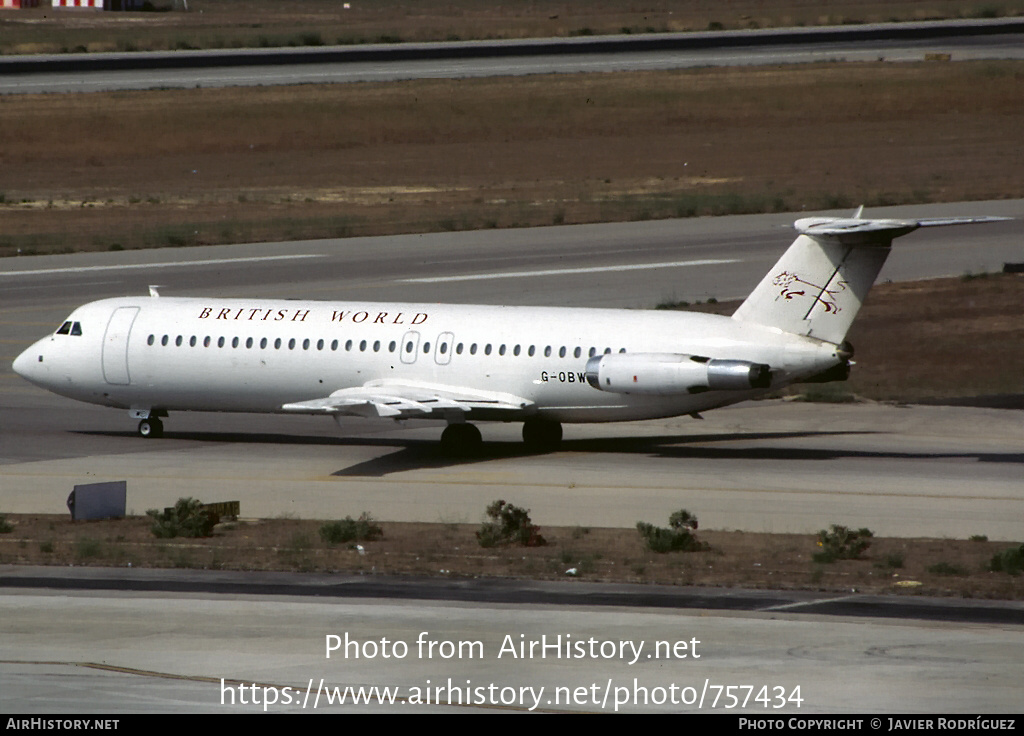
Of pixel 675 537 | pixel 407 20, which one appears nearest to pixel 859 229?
pixel 675 537

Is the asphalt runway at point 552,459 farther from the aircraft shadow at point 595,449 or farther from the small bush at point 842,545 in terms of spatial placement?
the small bush at point 842,545

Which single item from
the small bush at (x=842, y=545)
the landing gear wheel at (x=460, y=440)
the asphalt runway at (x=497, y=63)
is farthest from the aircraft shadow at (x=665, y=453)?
the asphalt runway at (x=497, y=63)

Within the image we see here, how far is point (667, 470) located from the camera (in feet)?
126

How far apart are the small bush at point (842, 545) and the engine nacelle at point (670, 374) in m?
8.19

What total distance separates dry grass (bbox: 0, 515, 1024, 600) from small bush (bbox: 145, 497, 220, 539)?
0.22 meters

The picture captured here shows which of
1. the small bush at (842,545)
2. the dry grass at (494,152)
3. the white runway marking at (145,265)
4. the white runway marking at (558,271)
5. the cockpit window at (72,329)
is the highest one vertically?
the dry grass at (494,152)

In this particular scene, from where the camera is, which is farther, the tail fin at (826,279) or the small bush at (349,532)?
the tail fin at (826,279)

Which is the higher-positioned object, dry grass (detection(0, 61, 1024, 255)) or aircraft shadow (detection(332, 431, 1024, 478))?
dry grass (detection(0, 61, 1024, 255))

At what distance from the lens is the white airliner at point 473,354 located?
37625 mm

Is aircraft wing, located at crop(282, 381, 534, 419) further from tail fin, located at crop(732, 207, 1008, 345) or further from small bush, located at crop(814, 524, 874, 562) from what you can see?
small bush, located at crop(814, 524, 874, 562)

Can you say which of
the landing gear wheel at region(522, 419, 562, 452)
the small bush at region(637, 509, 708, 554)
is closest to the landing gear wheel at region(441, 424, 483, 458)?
the landing gear wheel at region(522, 419, 562, 452)

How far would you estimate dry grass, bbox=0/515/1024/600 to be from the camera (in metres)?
26.7

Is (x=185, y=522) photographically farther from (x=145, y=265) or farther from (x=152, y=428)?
(x=145, y=265)

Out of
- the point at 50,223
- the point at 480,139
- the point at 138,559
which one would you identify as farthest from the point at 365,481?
the point at 480,139
